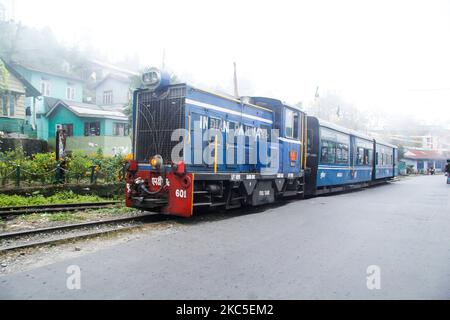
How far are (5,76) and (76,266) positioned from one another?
1886 centimetres

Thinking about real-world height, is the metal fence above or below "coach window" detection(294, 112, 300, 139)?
below

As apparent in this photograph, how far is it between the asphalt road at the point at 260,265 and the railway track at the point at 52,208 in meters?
3.69

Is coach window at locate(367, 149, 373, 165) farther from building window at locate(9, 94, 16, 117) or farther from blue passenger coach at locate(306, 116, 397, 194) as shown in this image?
building window at locate(9, 94, 16, 117)

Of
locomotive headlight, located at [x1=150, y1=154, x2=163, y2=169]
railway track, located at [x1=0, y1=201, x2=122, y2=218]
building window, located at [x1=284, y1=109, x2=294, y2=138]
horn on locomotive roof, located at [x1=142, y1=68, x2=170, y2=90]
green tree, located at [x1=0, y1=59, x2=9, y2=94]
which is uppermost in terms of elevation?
green tree, located at [x1=0, y1=59, x2=9, y2=94]

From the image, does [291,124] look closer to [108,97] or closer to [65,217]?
[65,217]

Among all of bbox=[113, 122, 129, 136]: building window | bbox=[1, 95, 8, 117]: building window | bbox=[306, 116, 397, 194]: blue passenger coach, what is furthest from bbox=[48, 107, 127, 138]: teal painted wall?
bbox=[306, 116, 397, 194]: blue passenger coach

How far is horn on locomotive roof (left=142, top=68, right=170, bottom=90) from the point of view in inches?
321

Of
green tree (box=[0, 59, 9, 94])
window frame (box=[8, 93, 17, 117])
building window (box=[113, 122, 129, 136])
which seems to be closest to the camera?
green tree (box=[0, 59, 9, 94])

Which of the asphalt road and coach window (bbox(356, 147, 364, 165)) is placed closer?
the asphalt road

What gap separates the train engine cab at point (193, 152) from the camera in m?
7.74

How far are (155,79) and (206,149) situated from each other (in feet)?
6.90

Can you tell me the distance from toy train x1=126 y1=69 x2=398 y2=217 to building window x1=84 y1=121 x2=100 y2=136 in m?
17.7

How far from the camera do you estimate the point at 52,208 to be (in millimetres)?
9125

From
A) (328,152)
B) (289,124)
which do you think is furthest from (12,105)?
(328,152)
